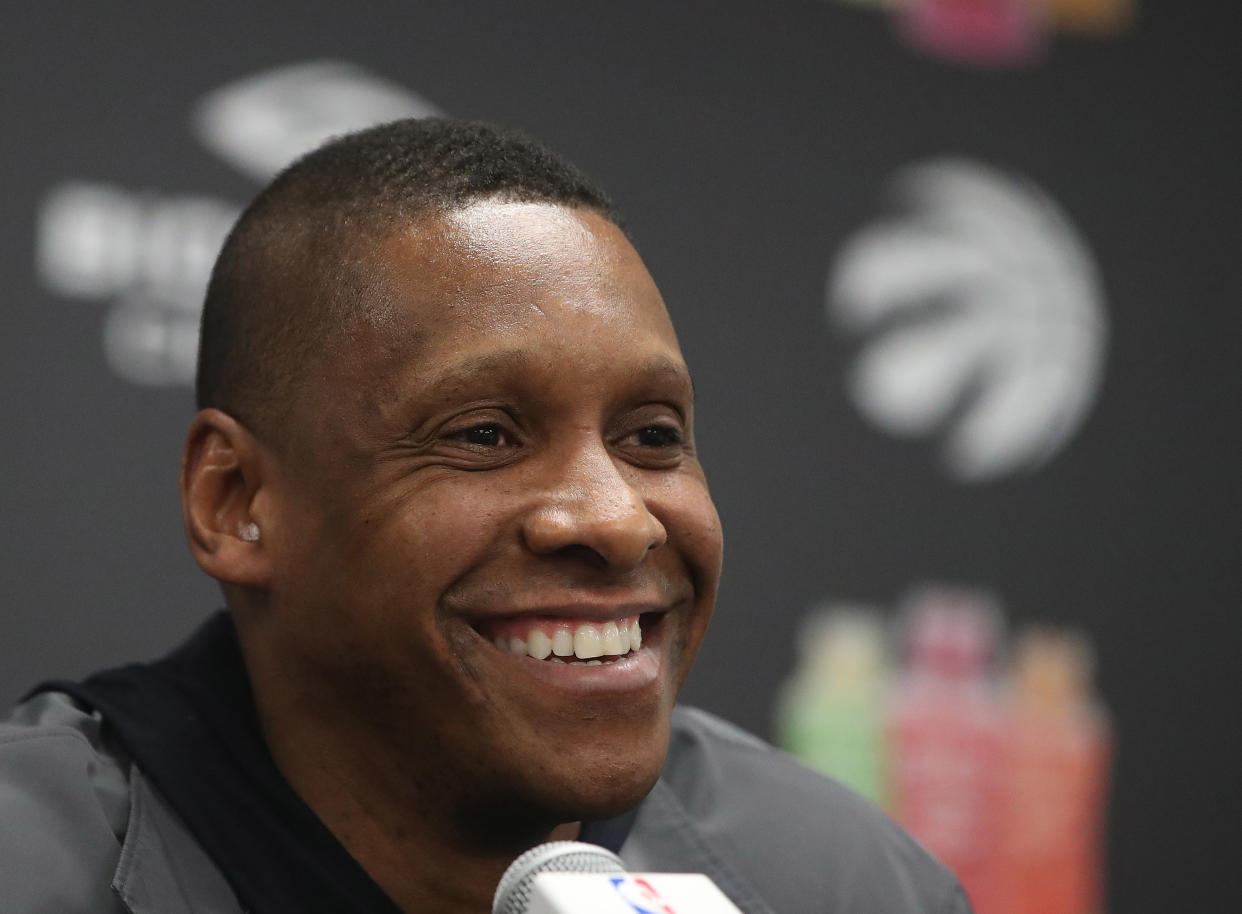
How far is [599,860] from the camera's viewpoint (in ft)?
2.80

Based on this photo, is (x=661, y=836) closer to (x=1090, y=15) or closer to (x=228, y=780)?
(x=228, y=780)

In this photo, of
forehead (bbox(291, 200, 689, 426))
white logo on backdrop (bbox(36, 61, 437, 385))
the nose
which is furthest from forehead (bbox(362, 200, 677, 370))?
white logo on backdrop (bbox(36, 61, 437, 385))

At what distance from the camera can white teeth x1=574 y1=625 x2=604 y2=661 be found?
1.16 metres

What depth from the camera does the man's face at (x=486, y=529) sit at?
1.14 metres

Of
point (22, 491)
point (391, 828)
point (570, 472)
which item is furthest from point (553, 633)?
point (22, 491)

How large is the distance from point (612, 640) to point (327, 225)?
18.1 inches

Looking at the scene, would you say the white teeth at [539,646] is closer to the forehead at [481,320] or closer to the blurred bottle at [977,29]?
the forehead at [481,320]

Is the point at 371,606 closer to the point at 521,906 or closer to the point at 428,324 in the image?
the point at 428,324

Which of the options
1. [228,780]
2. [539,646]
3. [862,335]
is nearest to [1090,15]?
[862,335]

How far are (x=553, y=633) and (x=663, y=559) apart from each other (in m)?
0.14

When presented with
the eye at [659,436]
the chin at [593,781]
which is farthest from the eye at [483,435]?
the chin at [593,781]

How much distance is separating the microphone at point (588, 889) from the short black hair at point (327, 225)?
0.55 metres

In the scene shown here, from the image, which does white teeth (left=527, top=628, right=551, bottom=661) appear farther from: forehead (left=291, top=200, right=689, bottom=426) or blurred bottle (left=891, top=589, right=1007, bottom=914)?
blurred bottle (left=891, top=589, right=1007, bottom=914)

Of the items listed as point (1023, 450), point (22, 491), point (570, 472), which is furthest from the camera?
point (1023, 450)
